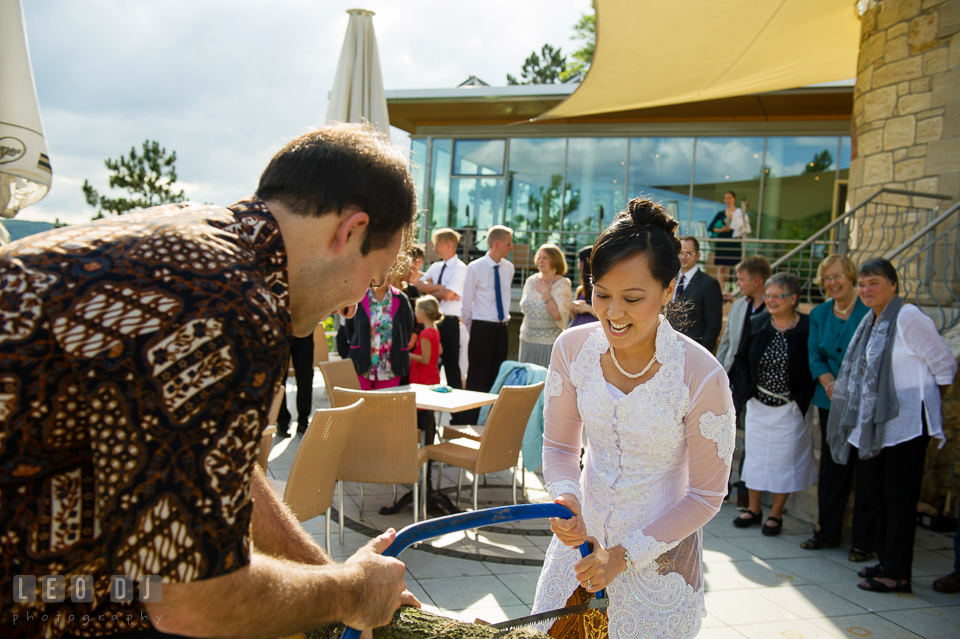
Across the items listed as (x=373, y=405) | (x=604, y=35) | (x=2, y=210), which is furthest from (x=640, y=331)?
(x=604, y=35)

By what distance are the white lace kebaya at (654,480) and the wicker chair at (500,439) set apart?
2.51 m

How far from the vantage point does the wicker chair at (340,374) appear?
208 inches

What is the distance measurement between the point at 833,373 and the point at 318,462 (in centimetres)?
375

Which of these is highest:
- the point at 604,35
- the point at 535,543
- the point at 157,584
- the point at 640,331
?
the point at 604,35

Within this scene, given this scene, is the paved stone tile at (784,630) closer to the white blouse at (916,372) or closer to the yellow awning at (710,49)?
the white blouse at (916,372)

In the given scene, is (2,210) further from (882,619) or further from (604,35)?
(604,35)

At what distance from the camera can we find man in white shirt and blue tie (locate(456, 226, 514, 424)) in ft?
23.4

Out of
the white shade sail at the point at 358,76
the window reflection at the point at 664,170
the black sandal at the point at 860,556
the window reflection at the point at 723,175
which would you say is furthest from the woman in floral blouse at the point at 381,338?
the window reflection at the point at 723,175

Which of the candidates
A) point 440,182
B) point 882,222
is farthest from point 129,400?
point 440,182

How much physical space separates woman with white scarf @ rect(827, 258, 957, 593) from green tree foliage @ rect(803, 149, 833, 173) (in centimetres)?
1010

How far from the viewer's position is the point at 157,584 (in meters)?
0.79

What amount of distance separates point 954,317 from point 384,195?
6.67m

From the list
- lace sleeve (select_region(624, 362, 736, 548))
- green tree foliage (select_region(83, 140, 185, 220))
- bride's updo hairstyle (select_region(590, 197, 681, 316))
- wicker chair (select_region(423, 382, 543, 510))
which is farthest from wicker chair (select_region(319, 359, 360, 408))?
green tree foliage (select_region(83, 140, 185, 220))

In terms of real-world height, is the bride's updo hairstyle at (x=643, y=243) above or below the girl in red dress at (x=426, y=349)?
above
